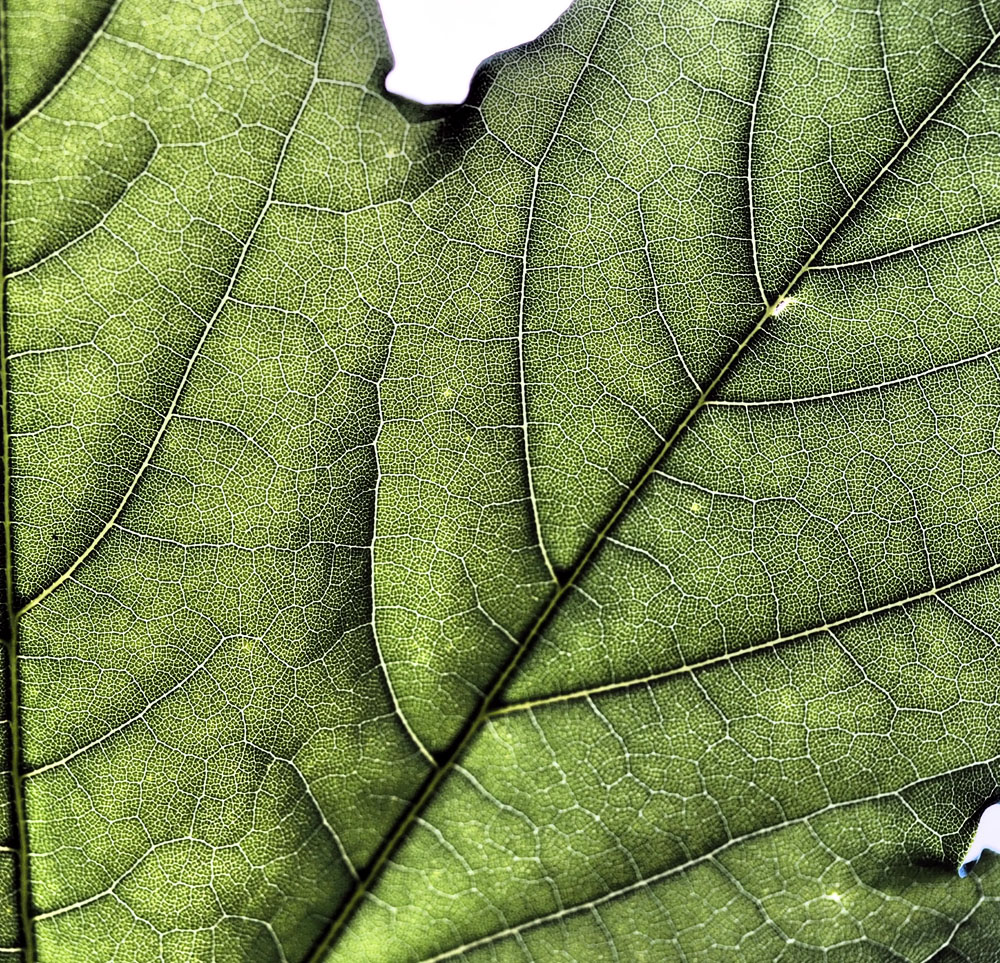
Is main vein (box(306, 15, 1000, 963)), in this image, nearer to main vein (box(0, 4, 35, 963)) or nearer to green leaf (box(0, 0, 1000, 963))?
green leaf (box(0, 0, 1000, 963))

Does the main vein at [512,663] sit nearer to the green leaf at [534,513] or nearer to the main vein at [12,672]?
the green leaf at [534,513]

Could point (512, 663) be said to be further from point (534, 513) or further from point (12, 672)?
point (12, 672)

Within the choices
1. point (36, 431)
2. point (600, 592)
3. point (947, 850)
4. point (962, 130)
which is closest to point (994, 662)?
point (947, 850)

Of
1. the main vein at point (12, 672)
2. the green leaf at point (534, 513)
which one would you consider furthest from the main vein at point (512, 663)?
the main vein at point (12, 672)

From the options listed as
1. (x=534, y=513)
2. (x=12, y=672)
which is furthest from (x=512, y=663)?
(x=12, y=672)

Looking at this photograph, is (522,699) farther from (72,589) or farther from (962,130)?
(962,130)

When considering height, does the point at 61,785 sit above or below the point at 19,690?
below

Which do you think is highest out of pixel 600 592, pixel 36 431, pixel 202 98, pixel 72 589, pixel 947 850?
pixel 202 98

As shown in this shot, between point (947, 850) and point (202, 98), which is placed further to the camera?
point (947, 850)

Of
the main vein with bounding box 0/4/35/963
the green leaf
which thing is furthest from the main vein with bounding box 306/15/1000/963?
the main vein with bounding box 0/4/35/963
